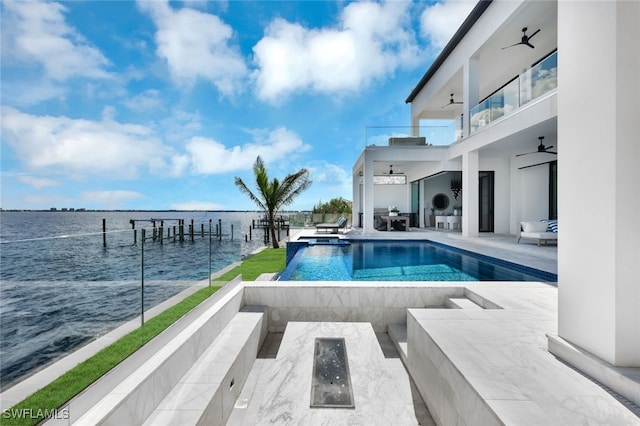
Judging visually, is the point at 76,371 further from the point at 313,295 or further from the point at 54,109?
the point at 54,109

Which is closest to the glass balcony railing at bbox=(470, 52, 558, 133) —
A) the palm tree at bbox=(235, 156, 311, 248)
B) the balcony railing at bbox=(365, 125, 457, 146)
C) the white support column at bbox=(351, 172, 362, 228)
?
the balcony railing at bbox=(365, 125, 457, 146)

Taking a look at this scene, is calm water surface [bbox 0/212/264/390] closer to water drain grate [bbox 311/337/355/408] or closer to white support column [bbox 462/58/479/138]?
water drain grate [bbox 311/337/355/408]

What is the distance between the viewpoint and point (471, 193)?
10773 millimetres

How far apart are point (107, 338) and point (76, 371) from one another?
0.33m

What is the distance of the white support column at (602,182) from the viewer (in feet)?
5.88

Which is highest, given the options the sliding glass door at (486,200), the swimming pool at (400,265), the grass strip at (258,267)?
the sliding glass door at (486,200)

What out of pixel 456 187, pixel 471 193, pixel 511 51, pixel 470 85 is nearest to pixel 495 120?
pixel 470 85

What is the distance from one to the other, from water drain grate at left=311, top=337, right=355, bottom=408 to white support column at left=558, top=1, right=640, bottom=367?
1898mm

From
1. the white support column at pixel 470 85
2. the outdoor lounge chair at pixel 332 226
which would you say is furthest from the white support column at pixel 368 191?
the white support column at pixel 470 85

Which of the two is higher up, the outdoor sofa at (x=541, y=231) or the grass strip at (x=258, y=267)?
the outdoor sofa at (x=541, y=231)

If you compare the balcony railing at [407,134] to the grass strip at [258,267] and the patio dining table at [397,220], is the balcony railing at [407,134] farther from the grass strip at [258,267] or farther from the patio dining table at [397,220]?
the grass strip at [258,267]

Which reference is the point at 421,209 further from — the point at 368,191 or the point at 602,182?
the point at 602,182

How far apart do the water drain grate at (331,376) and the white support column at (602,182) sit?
190cm

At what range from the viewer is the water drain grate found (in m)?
2.67
